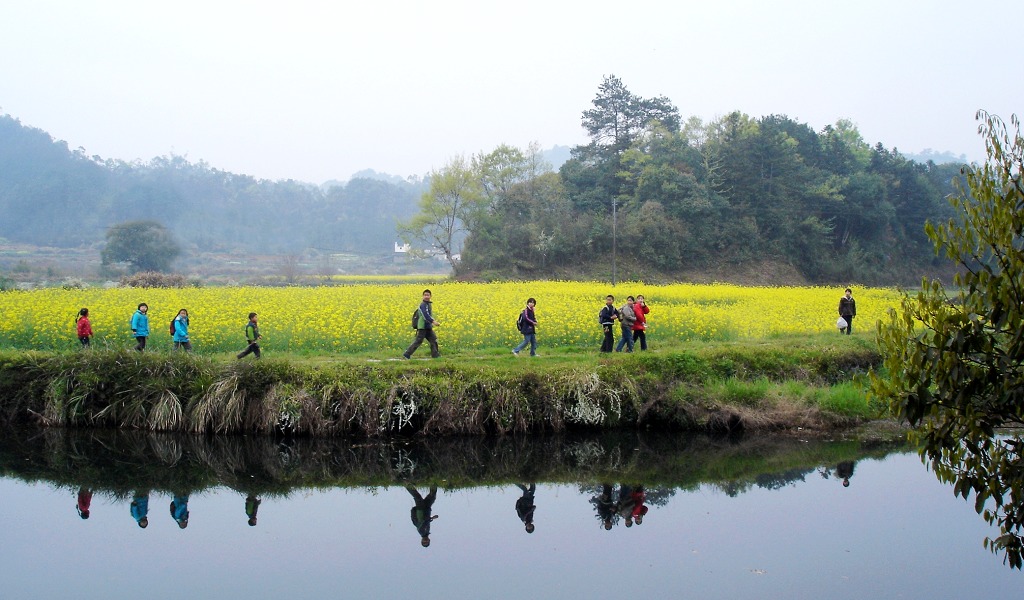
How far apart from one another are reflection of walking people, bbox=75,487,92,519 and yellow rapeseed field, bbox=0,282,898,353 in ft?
17.9

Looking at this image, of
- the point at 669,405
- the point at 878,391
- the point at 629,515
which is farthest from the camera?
the point at 669,405

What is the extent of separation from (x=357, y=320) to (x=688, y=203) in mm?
37797

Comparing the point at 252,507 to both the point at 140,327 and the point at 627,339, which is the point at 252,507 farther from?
the point at 627,339

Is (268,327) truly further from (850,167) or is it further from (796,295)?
(850,167)

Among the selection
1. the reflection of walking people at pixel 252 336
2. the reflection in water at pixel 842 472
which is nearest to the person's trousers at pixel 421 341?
the reflection of walking people at pixel 252 336

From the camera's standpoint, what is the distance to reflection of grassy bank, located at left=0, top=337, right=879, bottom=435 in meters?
14.6

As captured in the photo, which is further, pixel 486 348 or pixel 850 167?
pixel 850 167

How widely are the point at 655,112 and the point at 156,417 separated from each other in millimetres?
53354

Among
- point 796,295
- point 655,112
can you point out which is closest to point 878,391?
point 796,295

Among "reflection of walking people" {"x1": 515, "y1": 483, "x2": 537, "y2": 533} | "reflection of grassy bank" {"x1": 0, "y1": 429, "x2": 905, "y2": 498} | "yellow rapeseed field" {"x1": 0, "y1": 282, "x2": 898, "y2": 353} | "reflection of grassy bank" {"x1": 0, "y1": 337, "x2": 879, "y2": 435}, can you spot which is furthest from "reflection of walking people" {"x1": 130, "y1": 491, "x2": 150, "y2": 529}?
"yellow rapeseed field" {"x1": 0, "y1": 282, "x2": 898, "y2": 353}

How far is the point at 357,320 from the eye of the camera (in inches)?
810

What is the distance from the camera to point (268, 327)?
19.8 meters

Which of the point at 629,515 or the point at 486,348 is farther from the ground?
the point at 486,348

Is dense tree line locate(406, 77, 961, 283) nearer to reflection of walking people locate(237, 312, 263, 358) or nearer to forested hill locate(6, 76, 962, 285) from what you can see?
forested hill locate(6, 76, 962, 285)
